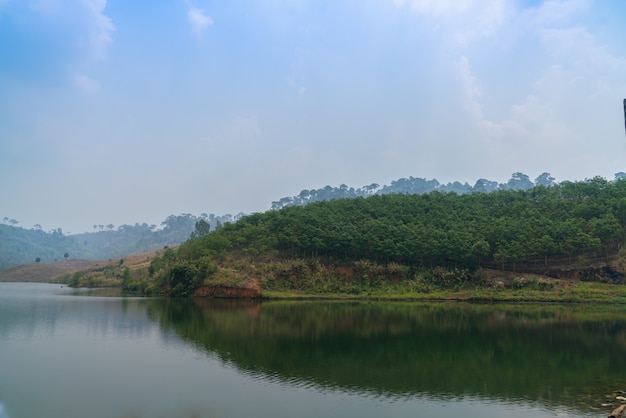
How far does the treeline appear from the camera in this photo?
56.3 metres

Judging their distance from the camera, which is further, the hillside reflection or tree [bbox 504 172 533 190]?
tree [bbox 504 172 533 190]

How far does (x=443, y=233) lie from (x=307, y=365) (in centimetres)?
4330

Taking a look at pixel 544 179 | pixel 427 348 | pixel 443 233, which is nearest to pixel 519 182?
pixel 544 179

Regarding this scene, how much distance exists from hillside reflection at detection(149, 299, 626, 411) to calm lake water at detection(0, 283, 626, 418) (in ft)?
0.34

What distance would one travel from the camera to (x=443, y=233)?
60.1 m

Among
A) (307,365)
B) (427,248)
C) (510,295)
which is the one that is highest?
(427,248)

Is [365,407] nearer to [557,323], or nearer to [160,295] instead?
[557,323]

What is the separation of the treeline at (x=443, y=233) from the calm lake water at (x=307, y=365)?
61.7ft

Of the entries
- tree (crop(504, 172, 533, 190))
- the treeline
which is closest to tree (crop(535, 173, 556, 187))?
tree (crop(504, 172, 533, 190))

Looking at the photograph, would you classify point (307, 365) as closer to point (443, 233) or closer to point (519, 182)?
point (443, 233)

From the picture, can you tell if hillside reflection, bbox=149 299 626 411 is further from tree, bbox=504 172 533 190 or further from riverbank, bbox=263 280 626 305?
tree, bbox=504 172 533 190

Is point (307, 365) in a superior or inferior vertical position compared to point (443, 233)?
inferior

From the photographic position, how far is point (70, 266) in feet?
420

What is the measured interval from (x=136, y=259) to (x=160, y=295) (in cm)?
5219
